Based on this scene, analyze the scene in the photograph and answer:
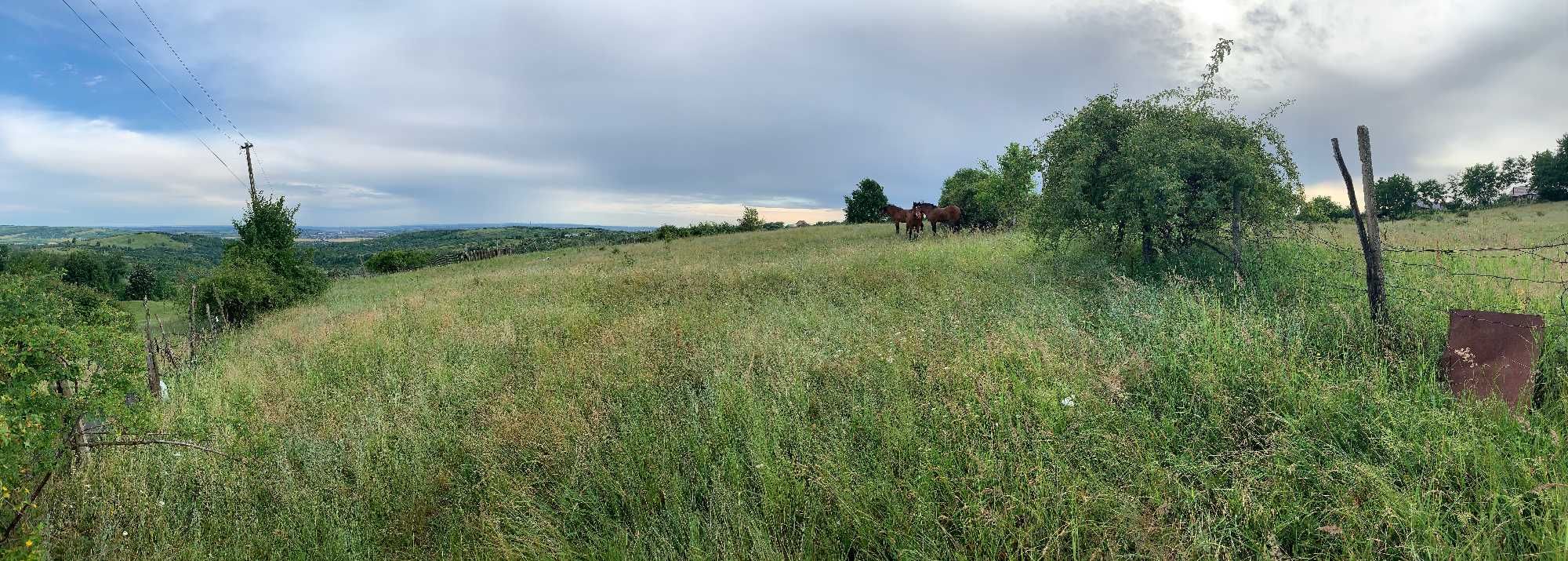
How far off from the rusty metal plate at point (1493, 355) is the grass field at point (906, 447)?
205 mm

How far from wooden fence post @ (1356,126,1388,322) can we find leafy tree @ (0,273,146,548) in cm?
1019

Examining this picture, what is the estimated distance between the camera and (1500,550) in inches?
106

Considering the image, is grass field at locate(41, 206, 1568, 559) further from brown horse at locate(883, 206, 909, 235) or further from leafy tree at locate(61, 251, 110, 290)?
leafy tree at locate(61, 251, 110, 290)

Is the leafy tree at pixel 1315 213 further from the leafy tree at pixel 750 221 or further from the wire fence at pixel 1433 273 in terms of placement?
the leafy tree at pixel 750 221

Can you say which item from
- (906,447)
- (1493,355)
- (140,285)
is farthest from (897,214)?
(140,285)

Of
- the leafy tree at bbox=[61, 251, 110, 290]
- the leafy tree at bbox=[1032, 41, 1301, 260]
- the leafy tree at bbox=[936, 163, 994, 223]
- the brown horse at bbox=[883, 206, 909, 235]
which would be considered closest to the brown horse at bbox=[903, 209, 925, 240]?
the brown horse at bbox=[883, 206, 909, 235]

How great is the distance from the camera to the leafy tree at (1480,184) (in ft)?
169

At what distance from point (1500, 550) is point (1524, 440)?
1416 millimetres

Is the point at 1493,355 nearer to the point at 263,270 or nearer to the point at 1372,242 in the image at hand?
the point at 1372,242

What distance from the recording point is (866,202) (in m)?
67.6

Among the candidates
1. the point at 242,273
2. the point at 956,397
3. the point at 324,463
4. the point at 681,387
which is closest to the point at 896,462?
the point at 956,397

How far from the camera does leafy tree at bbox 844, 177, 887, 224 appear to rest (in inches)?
2655

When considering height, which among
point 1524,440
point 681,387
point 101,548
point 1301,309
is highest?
point 1301,309

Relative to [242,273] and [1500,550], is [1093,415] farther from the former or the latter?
[242,273]
